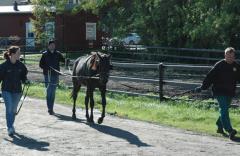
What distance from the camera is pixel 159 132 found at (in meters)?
12.0

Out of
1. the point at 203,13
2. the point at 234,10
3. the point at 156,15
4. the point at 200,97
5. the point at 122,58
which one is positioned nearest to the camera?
the point at 200,97

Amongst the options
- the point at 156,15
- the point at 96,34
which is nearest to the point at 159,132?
the point at 156,15

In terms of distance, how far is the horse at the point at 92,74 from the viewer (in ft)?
42.6

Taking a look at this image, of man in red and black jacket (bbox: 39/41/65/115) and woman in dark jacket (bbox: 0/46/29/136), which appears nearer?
woman in dark jacket (bbox: 0/46/29/136)

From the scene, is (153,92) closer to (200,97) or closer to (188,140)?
(200,97)

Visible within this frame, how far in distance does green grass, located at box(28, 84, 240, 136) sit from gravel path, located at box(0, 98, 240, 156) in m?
0.71

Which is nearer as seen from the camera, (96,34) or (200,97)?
(200,97)

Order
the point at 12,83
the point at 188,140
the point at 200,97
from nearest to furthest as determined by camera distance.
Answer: the point at 188,140 → the point at 12,83 → the point at 200,97

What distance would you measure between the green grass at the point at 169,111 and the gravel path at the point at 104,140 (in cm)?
71

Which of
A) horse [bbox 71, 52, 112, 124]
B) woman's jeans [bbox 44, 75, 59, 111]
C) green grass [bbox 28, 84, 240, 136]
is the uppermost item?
horse [bbox 71, 52, 112, 124]

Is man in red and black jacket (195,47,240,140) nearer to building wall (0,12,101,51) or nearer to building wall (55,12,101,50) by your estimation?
building wall (0,12,101,51)

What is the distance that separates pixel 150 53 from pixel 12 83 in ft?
76.0

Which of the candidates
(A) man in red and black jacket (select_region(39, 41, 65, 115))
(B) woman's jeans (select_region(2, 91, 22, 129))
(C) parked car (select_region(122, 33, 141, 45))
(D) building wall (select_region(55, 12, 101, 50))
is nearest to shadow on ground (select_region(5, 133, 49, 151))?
(B) woman's jeans (select_region(2, 91, 22, 129))

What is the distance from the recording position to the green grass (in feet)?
43.2
